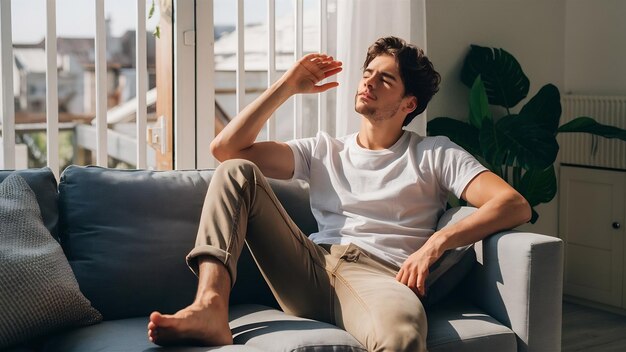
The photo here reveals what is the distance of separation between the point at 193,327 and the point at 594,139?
2720 millimetres

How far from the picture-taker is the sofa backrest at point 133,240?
2373mm

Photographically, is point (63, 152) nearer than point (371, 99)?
No

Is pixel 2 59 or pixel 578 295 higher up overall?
pixel 2 59

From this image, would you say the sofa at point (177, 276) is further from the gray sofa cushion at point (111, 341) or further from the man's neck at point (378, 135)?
the man's neck at point (378, 135)

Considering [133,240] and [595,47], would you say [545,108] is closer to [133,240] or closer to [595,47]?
[595,47]

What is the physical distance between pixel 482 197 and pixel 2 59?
5.13 ft

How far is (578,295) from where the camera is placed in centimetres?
421

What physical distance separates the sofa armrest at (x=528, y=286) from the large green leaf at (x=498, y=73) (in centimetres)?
157

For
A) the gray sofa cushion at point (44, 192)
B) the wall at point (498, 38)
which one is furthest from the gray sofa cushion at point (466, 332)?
the wall at point (498, 38)

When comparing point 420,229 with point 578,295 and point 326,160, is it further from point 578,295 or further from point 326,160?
point 578,295

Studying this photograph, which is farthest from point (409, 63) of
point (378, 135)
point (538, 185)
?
point (538, 185)

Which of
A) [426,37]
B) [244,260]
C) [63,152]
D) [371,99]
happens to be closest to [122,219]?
[244,260]

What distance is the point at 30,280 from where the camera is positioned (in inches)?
81.1

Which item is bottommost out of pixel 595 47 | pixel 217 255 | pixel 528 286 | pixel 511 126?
pixel 528 286
